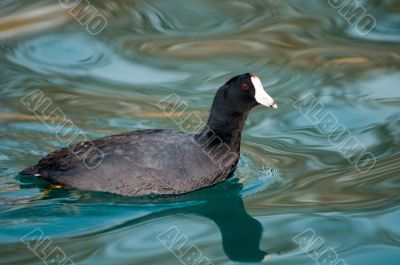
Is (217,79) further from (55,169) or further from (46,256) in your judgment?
(46,256)

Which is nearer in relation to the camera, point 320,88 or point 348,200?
point 348,200

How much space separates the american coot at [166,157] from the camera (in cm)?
638

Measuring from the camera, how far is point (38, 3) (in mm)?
10930

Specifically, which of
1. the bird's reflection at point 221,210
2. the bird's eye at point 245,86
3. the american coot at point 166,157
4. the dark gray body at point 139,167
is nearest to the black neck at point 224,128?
the american coot at point 166,157

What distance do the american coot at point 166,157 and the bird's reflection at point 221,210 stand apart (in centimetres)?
7

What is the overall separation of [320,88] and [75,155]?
3.61 meters

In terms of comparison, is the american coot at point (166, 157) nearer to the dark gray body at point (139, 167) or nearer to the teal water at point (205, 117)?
the dark gray body at point (139, 167)

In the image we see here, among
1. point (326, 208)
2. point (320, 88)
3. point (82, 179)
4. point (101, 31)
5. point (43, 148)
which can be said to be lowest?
point (326, 208)

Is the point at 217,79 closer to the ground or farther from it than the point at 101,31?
closer to the ground

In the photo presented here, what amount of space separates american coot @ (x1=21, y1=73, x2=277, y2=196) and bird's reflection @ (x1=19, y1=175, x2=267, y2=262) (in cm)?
7

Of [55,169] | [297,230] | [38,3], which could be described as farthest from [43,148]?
[38,3]

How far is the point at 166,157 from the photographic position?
6.46 meters

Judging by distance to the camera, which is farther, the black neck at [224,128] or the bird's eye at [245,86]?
the black neck at [224,128]

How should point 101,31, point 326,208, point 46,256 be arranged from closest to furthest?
point 46,256 → point 326,208 → point 101,31
